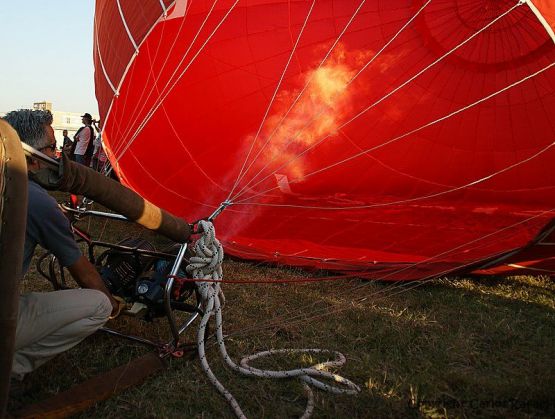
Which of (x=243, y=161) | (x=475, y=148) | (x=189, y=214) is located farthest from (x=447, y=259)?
(x=189, y=214)

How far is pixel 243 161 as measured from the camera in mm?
3131

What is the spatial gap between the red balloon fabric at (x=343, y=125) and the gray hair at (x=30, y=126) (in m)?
1.33

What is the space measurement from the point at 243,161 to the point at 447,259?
1.35 m

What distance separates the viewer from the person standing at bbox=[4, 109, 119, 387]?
1.37m

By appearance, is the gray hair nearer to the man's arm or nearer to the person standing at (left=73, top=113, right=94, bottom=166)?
the man's arm

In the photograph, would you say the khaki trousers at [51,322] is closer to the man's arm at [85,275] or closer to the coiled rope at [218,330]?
the man's arm at [85,275]

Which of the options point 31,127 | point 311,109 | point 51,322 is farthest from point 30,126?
point 311,109

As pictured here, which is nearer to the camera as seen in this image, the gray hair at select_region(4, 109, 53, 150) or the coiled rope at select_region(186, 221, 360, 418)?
the gray hair at select_region(4, 109, 53, 150)

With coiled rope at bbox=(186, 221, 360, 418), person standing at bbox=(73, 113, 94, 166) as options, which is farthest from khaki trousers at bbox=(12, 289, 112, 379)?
person standing at bbox=(73, 113, 94, 166)

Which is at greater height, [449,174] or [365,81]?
[365,81]

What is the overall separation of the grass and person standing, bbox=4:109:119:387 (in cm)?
22

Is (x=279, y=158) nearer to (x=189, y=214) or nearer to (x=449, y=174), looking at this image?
(x=189, y=214)

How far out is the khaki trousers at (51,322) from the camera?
138 centimetres

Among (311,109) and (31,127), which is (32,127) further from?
(311,109)
